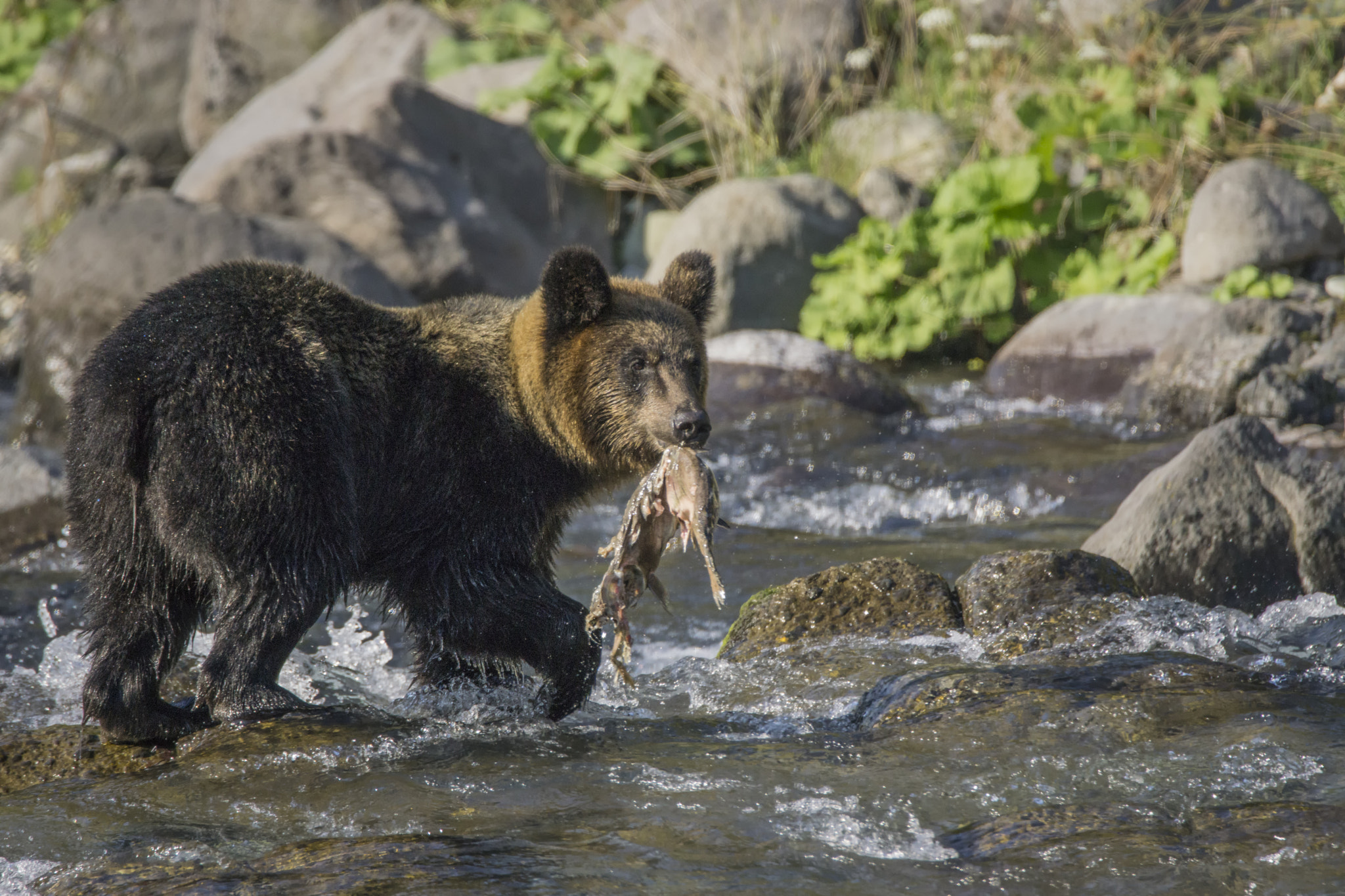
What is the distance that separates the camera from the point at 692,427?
5.27 metres

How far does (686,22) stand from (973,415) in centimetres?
710

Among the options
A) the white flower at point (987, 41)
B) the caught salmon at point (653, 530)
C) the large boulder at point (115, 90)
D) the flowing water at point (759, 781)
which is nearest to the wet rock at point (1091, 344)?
the white flower at point (987, 41)

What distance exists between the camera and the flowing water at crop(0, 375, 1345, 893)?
372 cm

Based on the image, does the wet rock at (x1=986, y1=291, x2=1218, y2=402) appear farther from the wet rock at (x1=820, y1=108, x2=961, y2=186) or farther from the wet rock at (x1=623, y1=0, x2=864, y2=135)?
the wet rock at (x1=623, y1=0, x2=864, y2=135)

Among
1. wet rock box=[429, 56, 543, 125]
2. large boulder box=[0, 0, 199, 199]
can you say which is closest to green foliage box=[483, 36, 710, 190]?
wet rock box=[429, 56, 543, 125]

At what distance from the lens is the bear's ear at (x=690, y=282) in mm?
6137

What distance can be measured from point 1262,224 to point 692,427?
27.6 ft

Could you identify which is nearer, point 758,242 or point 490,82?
point 758,242

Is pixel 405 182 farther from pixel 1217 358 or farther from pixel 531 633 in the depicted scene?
pixel 531 633

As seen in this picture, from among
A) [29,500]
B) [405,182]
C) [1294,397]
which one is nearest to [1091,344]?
[1294,397]

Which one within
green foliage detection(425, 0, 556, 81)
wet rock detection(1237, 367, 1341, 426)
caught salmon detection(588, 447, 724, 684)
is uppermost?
green foliage detection(425, 0, 556, 81)

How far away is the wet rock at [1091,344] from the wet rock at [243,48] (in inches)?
437

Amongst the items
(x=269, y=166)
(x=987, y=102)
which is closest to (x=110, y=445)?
(x=269, y=166)

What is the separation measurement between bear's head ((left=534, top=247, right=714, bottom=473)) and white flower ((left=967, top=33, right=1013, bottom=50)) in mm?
9916
